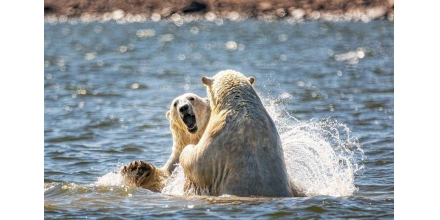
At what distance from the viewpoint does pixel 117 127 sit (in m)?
16.4

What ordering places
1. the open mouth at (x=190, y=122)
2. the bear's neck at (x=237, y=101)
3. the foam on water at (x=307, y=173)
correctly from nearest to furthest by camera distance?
the bear's neck at (x=237, y=101), the open mouth at (x=190, y=122), the foam on water at (x=307, y=173)

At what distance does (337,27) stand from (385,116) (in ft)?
161

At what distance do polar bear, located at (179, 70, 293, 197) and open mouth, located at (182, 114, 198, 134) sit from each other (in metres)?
0.60

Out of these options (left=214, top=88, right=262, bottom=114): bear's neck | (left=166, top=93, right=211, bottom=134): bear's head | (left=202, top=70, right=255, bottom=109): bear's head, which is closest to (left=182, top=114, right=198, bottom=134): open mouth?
(left=166, top=93, right=211, bottom=134): bear's head

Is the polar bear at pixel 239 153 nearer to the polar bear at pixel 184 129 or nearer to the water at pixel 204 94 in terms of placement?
the water at pixel 204 94

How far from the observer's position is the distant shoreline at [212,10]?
257ft

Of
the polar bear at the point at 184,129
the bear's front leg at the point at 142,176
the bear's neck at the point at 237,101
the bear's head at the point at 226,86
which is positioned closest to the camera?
the bear's neck at the point at 237,101

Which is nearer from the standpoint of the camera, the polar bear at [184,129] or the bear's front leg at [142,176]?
the polar bear at [184,129]

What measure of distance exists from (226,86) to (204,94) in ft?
40.1

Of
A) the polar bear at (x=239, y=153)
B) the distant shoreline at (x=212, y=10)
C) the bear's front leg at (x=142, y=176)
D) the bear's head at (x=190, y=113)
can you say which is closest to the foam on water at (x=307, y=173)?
the bear's front leg at (x=142, y=176)

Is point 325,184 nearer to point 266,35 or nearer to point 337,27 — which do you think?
point 266,35

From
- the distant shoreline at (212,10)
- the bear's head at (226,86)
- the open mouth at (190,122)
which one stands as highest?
the distant shoreline at (212,10)

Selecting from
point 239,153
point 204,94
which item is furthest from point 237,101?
point 204,94

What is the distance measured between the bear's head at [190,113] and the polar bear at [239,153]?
703mm
